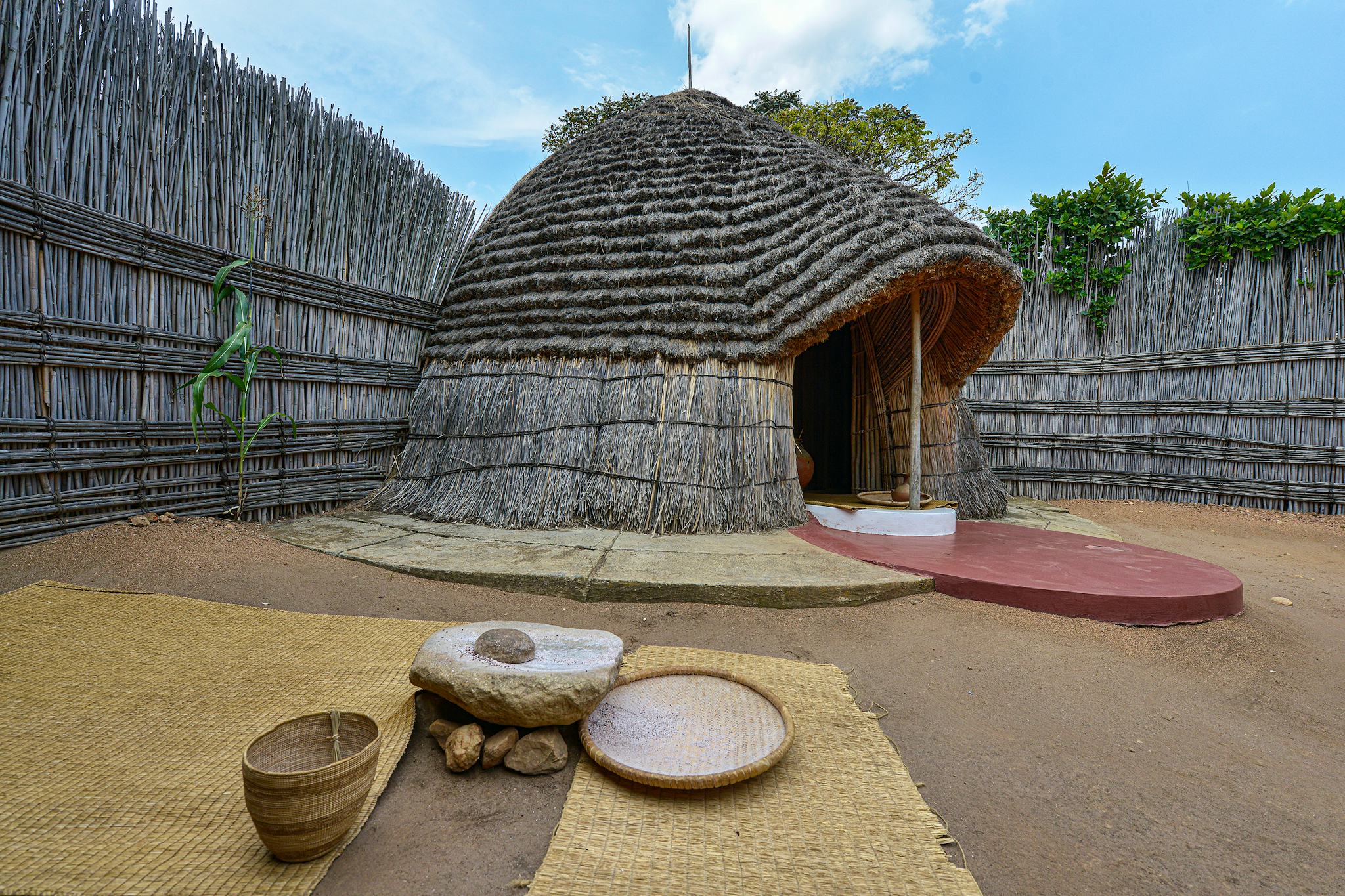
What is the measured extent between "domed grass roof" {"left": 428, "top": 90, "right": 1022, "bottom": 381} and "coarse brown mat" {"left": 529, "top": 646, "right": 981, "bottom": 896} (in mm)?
3439

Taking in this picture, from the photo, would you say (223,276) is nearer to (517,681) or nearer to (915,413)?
(517,681)

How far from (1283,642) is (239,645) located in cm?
507

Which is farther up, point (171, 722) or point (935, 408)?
point (935, 408)

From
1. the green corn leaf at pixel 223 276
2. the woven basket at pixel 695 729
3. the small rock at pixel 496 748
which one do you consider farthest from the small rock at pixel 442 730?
the green corn leaf at pixel 223 276

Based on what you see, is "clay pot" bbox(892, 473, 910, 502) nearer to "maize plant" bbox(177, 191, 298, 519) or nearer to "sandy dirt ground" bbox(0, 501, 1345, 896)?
"sandy dirt ground" bbox(0, 501, 1345, 896)

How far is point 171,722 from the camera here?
1.96 metres

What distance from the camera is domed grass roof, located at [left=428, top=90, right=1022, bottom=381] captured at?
476 centimetres

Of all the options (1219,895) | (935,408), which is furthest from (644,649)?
(935,408)

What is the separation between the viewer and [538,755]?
188 cm

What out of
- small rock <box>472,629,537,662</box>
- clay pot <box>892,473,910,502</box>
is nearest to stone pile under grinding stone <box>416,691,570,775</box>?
small rock <box>472,629,537,662</box>

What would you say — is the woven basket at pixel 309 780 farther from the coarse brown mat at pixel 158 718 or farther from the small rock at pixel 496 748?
the small rock at pixel 496 748

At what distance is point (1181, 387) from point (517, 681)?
8858 millimetres

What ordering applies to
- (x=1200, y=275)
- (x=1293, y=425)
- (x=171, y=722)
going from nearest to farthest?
(x=171, y=722) < (x=1293, y=425) < (x=1200, y=275)

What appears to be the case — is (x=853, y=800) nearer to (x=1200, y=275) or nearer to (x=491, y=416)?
(x=491, y=416)
